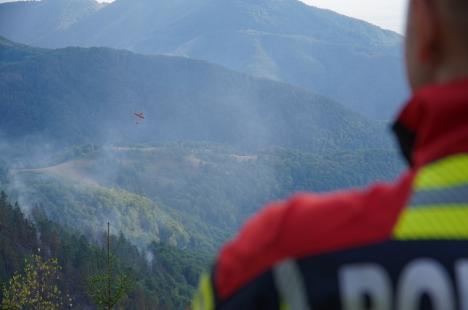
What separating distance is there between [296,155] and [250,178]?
8117mm

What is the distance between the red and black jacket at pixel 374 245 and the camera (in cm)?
78

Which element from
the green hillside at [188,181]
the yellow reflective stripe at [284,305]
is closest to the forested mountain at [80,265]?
the green hillside at [188,181]

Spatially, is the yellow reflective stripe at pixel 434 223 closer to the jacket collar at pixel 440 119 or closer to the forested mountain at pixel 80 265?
the jacket collar at pixel 440 119

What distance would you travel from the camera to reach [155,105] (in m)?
132

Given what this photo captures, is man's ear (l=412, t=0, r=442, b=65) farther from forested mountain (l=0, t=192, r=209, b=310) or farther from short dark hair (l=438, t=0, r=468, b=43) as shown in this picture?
forested mountain (l=0, t=192, r=209, b=310)

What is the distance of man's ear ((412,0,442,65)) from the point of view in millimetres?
849

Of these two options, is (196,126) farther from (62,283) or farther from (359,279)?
(359,279)

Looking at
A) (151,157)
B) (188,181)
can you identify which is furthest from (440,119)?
(151,157)

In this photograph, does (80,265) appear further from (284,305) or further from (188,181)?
(188,181)

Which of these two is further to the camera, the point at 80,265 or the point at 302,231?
the point at 80,265

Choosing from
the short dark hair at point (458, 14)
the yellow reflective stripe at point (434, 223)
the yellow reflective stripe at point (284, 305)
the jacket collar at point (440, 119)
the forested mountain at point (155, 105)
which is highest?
the short dark hair at point (458, 14)

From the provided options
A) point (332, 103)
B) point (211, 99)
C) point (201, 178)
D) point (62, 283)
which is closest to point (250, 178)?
point (201, 178)

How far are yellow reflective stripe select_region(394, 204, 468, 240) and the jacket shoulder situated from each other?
0.04 ft

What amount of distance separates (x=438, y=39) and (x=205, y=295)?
0.42 m
